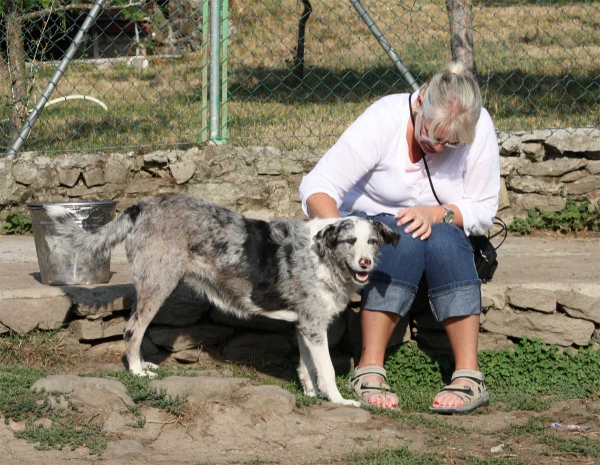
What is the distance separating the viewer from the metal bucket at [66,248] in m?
5.12

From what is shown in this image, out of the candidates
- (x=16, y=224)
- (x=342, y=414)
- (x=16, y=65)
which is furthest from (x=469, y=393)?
(x=16, y=65)

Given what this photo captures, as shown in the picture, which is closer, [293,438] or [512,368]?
[293,438]

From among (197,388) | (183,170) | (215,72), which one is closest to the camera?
(197,388)

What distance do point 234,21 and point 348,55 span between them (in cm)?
110

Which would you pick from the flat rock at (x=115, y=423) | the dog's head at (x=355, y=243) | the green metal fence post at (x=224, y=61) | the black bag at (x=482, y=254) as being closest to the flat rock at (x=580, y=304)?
the black bag at (x=482, y=254)

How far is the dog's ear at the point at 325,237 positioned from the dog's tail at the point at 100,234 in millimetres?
1017

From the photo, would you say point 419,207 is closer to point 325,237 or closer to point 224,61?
point 325,237

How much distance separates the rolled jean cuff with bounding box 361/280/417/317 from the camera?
4562 millimetres

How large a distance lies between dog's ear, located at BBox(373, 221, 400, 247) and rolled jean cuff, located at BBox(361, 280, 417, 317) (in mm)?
294

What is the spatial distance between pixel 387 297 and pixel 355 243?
463 millimetres

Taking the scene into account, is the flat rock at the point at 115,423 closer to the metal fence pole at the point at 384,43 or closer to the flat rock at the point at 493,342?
the flat rock at the point at 493,342

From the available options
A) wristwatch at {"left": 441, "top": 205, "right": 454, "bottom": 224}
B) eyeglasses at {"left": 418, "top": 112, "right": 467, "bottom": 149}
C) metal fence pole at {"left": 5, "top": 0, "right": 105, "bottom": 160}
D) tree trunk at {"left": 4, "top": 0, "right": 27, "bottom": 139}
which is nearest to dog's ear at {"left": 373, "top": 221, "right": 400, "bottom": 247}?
wristwatch at {"left": 441, "top": 205, "right": 454, "bottom": 224}

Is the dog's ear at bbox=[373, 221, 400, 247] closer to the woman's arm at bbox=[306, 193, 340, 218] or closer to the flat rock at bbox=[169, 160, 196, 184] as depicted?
the woman's arm at bbox=[306, 193, 340, 218]

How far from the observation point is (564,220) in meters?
7.16
